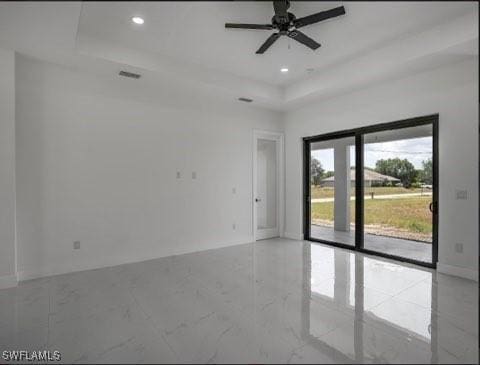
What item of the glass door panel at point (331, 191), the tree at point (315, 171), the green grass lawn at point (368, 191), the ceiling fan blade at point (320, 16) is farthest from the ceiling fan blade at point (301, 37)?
the tree at point (315, 171)

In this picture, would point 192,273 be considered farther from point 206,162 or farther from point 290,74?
point 290,74

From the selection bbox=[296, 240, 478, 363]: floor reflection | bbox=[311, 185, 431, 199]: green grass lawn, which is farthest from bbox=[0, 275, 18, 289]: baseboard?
bbox=[311, 185, 431, 199]: green grass lawn

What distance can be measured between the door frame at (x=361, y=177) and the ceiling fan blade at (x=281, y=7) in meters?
2.62

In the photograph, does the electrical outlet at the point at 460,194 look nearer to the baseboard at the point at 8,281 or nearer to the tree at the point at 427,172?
the tree at the point at 427,172

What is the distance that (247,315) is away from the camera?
8.09 ft

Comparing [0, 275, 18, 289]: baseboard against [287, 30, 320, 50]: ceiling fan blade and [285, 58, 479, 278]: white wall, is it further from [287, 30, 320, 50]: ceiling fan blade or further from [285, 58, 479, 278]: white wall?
[285, 58, 479, 278]: white wall

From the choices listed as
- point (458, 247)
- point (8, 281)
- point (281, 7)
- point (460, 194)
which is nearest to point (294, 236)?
point (458, 247)

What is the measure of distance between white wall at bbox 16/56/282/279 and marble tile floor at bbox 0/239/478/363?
0.52m

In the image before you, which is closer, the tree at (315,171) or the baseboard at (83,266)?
the baseboard at (83,266)

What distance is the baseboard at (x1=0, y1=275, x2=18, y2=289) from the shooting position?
3.09m

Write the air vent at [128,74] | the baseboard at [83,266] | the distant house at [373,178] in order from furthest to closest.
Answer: the distant house at [373,178] < the air vent at [128,74] < the baseboard at [83,266]

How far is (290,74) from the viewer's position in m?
4.45

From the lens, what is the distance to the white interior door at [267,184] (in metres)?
5.63

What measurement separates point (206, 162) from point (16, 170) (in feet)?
8.79
